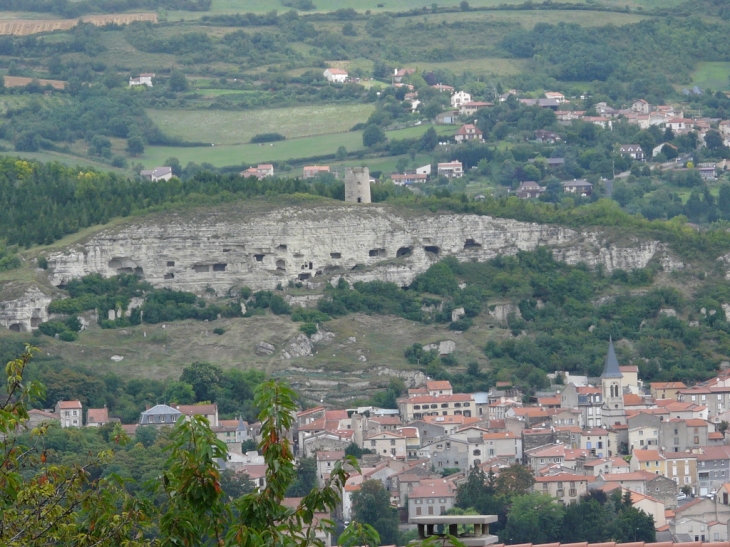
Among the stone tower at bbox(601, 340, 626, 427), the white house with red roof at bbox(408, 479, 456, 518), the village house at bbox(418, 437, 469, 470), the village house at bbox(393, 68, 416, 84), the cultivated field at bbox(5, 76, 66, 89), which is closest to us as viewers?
the white house with red roof at bbox(408, 479, 456, 518)

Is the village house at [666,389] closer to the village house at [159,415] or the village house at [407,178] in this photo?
the village house at [159,415]

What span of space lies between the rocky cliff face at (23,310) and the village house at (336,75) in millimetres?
54043

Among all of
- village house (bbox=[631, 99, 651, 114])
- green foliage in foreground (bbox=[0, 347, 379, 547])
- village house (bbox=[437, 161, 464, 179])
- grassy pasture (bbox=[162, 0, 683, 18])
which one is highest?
grassy pasture (bbox=[162, 0, 683, 18])

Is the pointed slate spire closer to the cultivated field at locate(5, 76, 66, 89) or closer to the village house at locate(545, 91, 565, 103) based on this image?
the village house at locate(545, 91, 565, 103)

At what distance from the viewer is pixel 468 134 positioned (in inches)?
4028

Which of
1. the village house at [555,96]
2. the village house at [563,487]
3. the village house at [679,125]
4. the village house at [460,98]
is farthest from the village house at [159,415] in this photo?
the village house at [555,96]

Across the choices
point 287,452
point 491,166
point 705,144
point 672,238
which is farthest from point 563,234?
point 287,452

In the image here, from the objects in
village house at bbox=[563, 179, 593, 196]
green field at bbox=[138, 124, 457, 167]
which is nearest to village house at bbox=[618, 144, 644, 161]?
village house at bbox=[563, 179, 593, 196]

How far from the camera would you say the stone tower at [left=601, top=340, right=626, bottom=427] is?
5731 cm

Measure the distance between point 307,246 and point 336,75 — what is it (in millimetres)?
49576

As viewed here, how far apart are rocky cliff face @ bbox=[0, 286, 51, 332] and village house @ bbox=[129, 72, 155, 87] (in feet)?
170

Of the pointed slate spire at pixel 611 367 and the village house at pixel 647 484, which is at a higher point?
the pointed slate spire at pixel 611 367

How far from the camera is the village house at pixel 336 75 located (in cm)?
11294

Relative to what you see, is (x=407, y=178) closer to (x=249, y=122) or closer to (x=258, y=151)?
(x=258, y=151)
